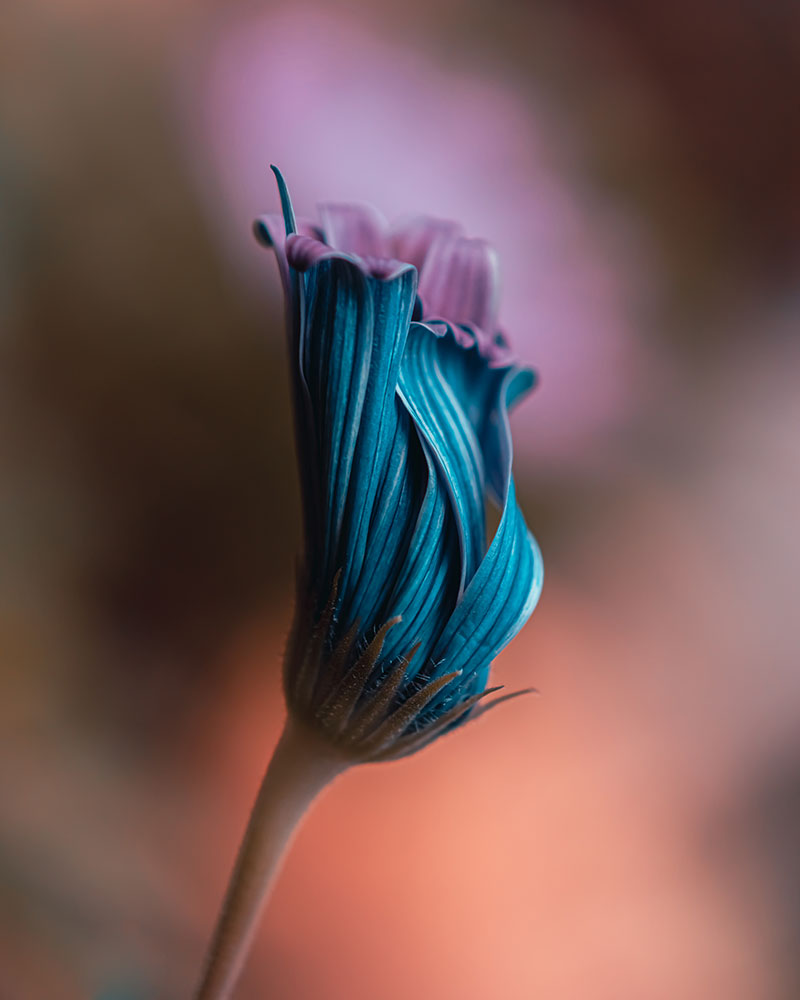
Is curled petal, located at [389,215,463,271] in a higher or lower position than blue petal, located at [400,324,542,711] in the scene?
higher

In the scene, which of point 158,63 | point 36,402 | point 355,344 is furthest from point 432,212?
point 355,344

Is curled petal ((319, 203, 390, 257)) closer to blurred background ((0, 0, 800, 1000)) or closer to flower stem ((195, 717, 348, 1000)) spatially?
flower stem ((195, 717, 348, 1000))

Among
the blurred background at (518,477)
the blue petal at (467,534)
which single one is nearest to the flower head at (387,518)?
the blue petal at (467,534)

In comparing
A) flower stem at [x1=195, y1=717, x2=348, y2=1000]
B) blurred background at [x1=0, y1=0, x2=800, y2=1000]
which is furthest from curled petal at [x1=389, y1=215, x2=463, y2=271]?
blurred background at [x1=0, y1=0, x2=800, y2=1000]

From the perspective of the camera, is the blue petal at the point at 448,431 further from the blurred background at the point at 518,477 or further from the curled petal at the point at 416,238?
the blurred background at the point at 518,477


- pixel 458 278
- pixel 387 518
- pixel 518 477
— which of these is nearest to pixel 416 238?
pixel 458 278

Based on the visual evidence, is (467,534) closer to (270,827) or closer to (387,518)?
(387,518)

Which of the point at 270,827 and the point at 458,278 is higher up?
the point at 458,278
